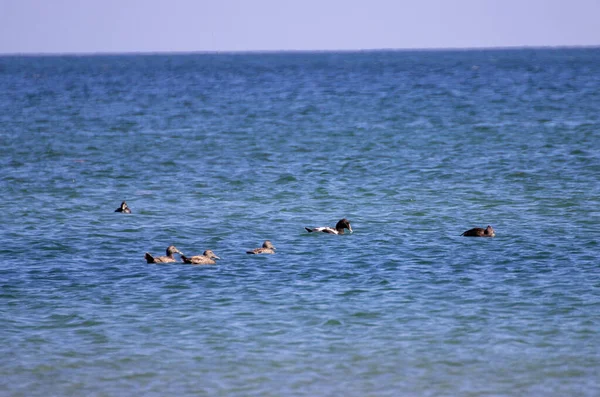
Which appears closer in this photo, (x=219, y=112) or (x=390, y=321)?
(x=390, y=321)

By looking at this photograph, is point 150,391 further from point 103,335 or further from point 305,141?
point 305,141

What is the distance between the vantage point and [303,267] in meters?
21.1

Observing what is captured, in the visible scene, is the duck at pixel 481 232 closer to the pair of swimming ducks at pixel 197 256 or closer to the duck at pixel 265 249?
the pair of swimming ducks at pixel 197 256

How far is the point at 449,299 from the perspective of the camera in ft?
58.7

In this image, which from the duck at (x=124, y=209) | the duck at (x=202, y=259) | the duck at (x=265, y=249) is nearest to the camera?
the duck at (x=202, y=259)

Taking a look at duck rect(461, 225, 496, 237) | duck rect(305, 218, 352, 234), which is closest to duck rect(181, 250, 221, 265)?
duck rect(305, 218, 352, 234)

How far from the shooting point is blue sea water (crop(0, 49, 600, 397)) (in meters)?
14.3

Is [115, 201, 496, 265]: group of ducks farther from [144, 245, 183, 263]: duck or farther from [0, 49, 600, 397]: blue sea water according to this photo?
[0, 49, 600, 397]: blue sea water

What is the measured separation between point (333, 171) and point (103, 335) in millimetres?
21850

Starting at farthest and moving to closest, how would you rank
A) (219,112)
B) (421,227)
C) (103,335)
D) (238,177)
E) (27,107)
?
(27,107), (219,112), (238,177), (421,227), (103,335)

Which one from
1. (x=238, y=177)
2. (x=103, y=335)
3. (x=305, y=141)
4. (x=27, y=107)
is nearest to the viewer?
(x=103, y=335)

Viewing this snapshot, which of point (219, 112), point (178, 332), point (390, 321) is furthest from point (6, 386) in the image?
point (219, 112)

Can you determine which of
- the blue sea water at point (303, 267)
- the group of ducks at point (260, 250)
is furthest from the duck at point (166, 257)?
the blue sea water at point (303, 267)

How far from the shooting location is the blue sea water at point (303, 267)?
1427 centimetres
